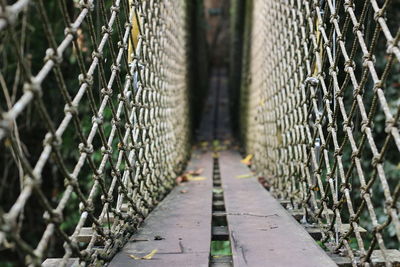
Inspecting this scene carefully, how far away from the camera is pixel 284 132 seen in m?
1.93

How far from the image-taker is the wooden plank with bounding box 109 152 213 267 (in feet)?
3.31

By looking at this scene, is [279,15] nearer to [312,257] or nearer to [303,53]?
[303,53]

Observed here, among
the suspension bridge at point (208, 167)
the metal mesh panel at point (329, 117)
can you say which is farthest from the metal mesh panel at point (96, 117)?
the metal mesh panel at point (329, 117)

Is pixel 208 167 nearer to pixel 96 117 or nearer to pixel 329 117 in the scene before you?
pixel 329 117

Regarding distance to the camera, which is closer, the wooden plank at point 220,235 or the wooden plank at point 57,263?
the wooden plank at point 57,263

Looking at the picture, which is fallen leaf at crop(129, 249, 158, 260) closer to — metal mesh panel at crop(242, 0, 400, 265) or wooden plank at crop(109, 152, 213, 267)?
wooden plank at crop(109, 152, 213, 267)

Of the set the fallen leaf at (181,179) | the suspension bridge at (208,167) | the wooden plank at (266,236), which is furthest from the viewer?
the fallen leaf at (181,179)

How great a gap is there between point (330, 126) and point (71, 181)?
658 mm

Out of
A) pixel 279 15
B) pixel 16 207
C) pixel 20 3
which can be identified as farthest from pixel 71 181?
pixel 279 15

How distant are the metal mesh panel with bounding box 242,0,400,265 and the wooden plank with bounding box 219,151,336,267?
0.07 m

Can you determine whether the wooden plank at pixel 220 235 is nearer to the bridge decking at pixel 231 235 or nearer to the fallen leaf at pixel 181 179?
the bridge decking at pixel 231 235

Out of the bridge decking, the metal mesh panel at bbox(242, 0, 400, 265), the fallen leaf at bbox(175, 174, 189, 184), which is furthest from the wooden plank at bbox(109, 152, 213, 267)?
the fallen leaf at bbox(175, 174, 189, 184)

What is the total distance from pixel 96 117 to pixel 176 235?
0.38m

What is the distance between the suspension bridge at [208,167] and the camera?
2.77ft
